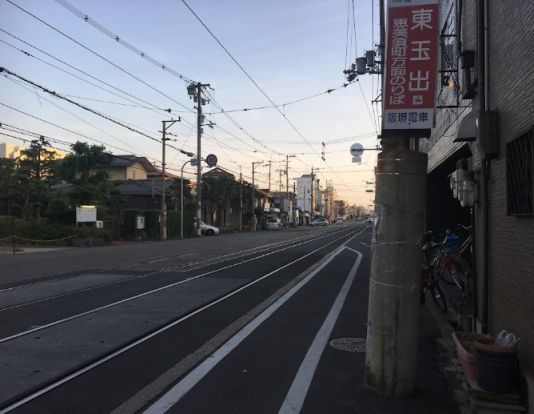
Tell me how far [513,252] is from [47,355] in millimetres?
5905

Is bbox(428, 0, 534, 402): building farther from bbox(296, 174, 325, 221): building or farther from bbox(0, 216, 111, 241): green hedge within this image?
bbox(296, 174, 325, 221): building

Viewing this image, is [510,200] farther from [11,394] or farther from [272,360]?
[11,394]

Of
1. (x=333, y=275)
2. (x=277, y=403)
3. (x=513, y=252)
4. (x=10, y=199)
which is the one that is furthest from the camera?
(x=10, y=199)

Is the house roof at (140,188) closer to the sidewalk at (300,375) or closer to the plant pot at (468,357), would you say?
the sidewalk at (300,375)

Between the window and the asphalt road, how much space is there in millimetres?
3046

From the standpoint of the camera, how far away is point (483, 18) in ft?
25.2

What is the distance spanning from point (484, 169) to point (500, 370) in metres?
3.35

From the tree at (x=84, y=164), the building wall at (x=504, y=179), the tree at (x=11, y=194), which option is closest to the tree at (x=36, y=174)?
the tree at (x=11, y=194)

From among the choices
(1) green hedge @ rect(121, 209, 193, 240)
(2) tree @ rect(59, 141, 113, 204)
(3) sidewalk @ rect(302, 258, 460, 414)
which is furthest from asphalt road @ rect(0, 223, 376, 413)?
(1) green hedge @ rect(121, 209, 193, 240)

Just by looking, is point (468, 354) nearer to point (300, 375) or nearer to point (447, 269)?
point (300, 375)

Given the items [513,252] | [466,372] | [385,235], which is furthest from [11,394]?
[513,252]

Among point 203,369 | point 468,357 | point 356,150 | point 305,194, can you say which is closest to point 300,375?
point 203,369

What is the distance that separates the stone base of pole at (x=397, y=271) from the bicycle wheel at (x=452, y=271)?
5.72 metres

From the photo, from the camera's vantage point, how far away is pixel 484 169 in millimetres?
7598
